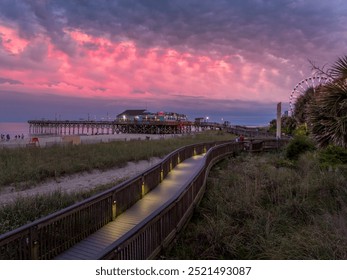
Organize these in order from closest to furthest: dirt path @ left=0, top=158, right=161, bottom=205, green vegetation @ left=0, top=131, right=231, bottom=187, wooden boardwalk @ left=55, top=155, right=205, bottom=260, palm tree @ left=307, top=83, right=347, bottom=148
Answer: wooden boardwalk @ left=55, top=155, right=205, bottom=260, palm tree @ left=307, top=83, right=347, bottom=148, dirt path @ left=0, top=158, right=161, bottom=205, green vegetation @ left=0, top=131, right=231, bottom=187

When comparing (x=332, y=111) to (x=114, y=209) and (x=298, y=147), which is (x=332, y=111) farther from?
(x=298, y=147)

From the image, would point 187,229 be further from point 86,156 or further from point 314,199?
point 86,156

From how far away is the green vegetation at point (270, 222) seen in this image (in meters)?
5.97

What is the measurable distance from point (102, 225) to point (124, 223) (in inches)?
23.0

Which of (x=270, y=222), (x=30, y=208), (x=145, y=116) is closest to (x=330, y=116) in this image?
(x=270, y=222)

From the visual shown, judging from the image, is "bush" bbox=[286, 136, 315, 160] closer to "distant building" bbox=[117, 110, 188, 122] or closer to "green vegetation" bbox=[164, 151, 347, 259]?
"green vegetation" bbox=[164, 151, 347, 259]

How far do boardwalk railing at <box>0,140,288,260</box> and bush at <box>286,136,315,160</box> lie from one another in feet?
47.2

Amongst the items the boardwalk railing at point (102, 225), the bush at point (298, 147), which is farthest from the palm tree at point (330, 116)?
the bush at point (298, 147)

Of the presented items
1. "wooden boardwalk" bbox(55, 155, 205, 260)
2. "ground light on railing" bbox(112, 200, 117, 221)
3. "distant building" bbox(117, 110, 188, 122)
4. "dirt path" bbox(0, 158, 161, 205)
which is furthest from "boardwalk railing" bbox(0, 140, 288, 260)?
"distant building" bbox(117, 110, 188, 122)

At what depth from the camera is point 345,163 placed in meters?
13.1

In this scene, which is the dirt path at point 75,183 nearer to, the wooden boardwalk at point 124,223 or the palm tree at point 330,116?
the wooden boardwalk at point 124,223

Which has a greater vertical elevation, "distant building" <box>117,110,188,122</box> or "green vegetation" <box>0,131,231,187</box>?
"distant building" <box>117,110,188,122</box>

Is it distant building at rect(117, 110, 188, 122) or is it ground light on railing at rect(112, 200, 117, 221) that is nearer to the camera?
ground light on railing at rect(112, 200, 117, 221)

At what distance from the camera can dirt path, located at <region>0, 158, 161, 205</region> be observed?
38.9ft
